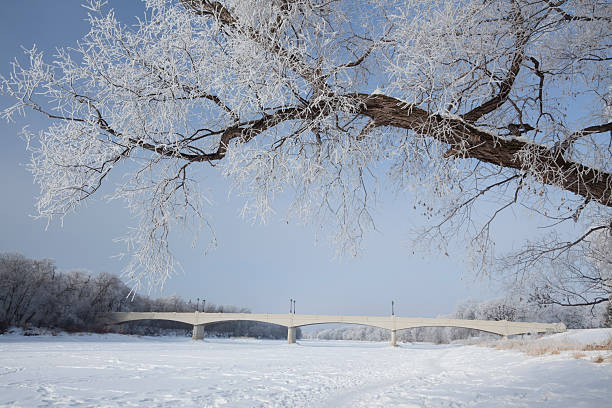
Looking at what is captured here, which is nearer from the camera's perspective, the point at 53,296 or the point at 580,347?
the point at 580,347

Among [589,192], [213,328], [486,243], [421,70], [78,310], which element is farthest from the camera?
[213,328]

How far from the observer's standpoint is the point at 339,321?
147ft

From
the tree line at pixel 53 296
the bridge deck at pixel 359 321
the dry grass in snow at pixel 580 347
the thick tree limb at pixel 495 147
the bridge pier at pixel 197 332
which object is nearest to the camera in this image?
the thick tree limb at pixel 495 147

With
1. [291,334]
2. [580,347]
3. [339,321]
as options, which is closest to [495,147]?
[580,347]

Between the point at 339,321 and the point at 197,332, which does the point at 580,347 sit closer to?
the point at 339,321

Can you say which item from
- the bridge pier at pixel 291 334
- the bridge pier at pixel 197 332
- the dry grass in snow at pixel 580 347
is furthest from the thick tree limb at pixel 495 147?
the bridge pier at pixel 197 332

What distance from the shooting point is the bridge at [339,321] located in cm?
3878

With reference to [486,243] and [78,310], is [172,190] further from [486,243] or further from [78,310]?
[78,310]

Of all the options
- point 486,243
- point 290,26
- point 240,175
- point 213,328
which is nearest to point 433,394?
point 486,243

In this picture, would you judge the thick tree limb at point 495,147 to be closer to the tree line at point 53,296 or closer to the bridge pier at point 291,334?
the tree line at point 53,296

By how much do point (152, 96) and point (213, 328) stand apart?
7994cm

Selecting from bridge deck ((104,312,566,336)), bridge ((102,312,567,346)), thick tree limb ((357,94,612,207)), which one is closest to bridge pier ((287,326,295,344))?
bridge ((102,312,567,346))

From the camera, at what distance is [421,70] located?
3.06m

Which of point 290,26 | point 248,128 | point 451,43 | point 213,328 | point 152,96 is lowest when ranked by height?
point 213,328
